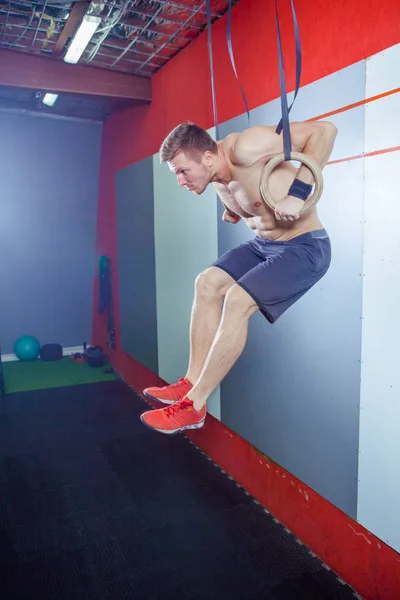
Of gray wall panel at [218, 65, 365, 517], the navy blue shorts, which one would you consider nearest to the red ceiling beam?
gray wall panel at [218, 65, 365, 517]

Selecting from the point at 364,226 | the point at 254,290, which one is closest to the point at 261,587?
the point at 254,290

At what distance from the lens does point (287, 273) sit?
1.75m

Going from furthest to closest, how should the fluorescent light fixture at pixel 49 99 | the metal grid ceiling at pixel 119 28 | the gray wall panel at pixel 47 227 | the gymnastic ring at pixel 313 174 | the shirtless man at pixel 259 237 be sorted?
1. the gray wall panel at pixel 47 227
2. the fluorescent light fixture at pixel 49 99
3. the metal grid ceiling at pixel 119 28
4. the shirtless man at pixel 259 237
5. the gymnastic ring at pixel 313 174

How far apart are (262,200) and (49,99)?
Result: 431 cm

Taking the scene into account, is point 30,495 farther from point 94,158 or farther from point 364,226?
point 94,158

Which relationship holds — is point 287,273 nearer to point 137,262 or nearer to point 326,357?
point 326,357

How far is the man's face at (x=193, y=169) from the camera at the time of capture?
5.94ft

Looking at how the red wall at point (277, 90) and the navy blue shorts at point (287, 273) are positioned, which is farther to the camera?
the red wall at point (277, 90)

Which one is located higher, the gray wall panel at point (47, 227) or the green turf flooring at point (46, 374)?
the gray wall panel at point (47, 227)

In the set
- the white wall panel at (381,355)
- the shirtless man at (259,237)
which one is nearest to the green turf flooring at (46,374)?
the shirtless man at (259,237)

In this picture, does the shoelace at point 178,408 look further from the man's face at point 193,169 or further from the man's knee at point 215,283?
the man's face at point 193,169

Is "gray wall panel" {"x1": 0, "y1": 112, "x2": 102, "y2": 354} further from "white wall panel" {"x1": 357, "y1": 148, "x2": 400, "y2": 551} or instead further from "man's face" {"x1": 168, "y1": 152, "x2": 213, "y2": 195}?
"white wall panel" {"x1": 357, "y1": 148, "x2": 400, "y2": 551}

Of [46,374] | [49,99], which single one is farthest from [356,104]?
[46,374]

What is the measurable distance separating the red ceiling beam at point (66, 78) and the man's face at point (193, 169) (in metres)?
2.63
